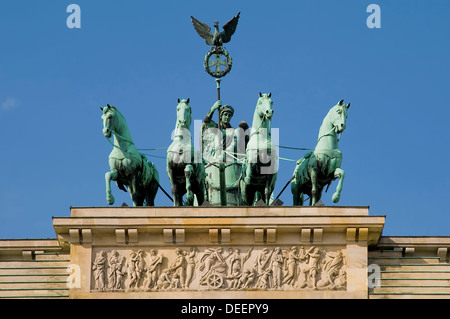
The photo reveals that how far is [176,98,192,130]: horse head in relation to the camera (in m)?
44.8

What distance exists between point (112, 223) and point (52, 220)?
1.29 metres

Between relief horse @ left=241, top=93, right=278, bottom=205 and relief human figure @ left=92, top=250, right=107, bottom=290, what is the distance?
3750 millimetres

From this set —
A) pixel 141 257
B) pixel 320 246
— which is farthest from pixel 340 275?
pixel 141 257

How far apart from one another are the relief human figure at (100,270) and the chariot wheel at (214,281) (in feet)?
7.28

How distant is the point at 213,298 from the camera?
43.5 m

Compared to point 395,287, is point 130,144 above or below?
above

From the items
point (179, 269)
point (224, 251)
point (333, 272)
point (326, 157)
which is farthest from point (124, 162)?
point (333, 272)

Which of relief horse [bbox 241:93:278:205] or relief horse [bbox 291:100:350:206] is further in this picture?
relief horse [bbox 291:100:350:206]

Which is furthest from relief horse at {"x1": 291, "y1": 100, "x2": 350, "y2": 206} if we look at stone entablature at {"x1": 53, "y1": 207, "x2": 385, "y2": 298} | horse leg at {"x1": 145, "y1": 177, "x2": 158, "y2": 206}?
horse leg at {"x1": 145, "y1": 177, "x2": 158, "y2": 206}

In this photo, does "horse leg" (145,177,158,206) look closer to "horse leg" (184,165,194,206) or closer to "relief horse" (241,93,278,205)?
"horse leg" (184,165,194,206)

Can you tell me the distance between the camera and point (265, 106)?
4466 cm

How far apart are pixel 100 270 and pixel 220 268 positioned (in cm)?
254

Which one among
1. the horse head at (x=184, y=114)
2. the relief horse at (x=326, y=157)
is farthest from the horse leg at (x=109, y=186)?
the relief horse at (x=326, y=157)
